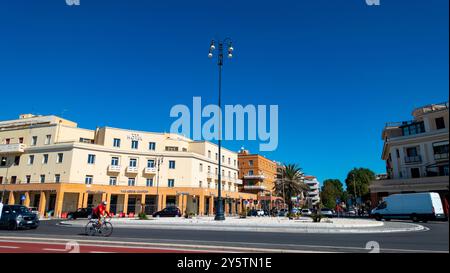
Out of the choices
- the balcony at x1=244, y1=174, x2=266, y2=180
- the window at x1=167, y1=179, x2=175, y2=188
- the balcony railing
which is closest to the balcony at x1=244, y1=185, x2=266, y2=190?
the balcony at x1=244, y1=174, x2=266, y2=180

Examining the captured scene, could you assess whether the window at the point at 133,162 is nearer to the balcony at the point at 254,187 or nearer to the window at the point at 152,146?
the window at the point at 152,146

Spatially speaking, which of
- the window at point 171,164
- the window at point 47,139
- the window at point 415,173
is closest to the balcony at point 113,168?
the window at point 171,164

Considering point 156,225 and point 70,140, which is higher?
point 70,140

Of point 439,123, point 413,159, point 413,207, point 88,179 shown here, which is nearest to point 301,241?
point 413,207

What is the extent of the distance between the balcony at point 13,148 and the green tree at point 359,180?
75137 mm

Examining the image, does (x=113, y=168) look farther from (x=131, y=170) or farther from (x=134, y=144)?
(x=134, y=144)

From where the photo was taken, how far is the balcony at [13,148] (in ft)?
165

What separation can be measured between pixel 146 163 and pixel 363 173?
61.8 m

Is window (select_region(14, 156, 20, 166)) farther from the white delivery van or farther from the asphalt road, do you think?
the white delivery van

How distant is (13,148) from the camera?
5041cm
